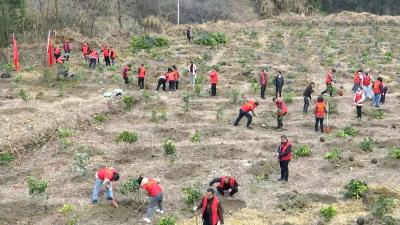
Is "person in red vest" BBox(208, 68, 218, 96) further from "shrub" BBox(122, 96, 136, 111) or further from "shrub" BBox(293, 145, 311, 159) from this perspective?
"shrub" BBox(293, 145, 311, 159)

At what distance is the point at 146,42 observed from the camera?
35.8 m

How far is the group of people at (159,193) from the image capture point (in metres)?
11.2

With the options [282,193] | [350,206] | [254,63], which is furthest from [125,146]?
[254,63]

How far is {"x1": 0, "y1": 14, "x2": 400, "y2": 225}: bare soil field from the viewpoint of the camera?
13.7 meters

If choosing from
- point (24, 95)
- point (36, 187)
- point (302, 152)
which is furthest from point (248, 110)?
point (24, 95)

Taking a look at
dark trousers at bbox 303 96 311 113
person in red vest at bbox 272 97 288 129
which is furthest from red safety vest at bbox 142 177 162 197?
dark trousers at bbox 303 96 311 113

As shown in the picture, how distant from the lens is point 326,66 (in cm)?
3108

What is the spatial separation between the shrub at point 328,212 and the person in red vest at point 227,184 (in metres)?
2.36

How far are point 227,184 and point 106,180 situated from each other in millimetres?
3039

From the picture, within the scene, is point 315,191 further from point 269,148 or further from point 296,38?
point 296,38

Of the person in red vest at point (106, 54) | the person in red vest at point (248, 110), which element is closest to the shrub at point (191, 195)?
the person in red vest at point (248, 110)

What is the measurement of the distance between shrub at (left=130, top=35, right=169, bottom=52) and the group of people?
21.6 m

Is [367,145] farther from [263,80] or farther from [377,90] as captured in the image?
[263,80]

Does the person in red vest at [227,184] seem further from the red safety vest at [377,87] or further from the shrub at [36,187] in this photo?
the red safety vest at [377,87]
